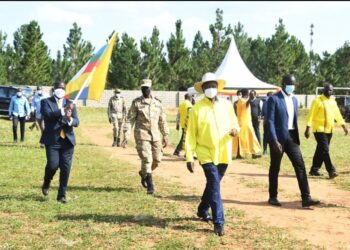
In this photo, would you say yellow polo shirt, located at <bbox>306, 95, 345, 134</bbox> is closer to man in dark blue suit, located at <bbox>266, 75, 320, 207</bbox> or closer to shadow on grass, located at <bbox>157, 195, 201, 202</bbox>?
man in dark blue suit, located at <bbox>266, 75, 320, 207</bbox>

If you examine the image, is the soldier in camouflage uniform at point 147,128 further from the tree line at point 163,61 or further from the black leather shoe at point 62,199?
the tree line at point 163,61

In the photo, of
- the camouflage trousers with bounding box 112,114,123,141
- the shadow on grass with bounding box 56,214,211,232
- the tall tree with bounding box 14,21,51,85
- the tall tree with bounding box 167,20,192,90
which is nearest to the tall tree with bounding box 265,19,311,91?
the tall tree with bounding box 167,20,192,90

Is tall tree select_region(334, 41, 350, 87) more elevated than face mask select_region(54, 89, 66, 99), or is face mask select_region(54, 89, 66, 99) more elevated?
tall tree select_region(334, 41, 350, 87)

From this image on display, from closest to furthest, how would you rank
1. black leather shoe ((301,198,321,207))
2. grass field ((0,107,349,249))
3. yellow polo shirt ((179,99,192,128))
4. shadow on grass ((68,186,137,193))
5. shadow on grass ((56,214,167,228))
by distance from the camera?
1. grass field ((0,107,349,249))
2. shadow on grass ((56,214,167,228))
3. black leather shoe ((301,198,321,207))
4. shadow on grass ((68,186,137,193))
5. yellow polo shirt ((179,99,192,128))

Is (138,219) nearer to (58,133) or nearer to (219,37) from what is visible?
(58,133)

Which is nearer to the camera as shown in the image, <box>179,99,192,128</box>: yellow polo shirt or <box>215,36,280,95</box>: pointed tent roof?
<box>179,99,192,128</box>: yellow polo shirt

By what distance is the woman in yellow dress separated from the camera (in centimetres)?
1473

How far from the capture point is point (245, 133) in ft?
48.5

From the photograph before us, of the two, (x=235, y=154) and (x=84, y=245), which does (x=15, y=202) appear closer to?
(x=84, y=245)

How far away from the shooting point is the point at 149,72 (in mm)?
54719

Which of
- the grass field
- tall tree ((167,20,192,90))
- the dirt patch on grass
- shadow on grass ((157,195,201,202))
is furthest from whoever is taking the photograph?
tall tree ((167,20,192,90))

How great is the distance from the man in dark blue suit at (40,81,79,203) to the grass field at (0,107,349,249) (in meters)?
0.59

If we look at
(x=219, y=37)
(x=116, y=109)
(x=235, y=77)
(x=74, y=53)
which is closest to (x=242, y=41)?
(x=219, y=37)

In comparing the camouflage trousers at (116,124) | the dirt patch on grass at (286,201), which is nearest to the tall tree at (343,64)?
the camouflage trousers at (116,124)
